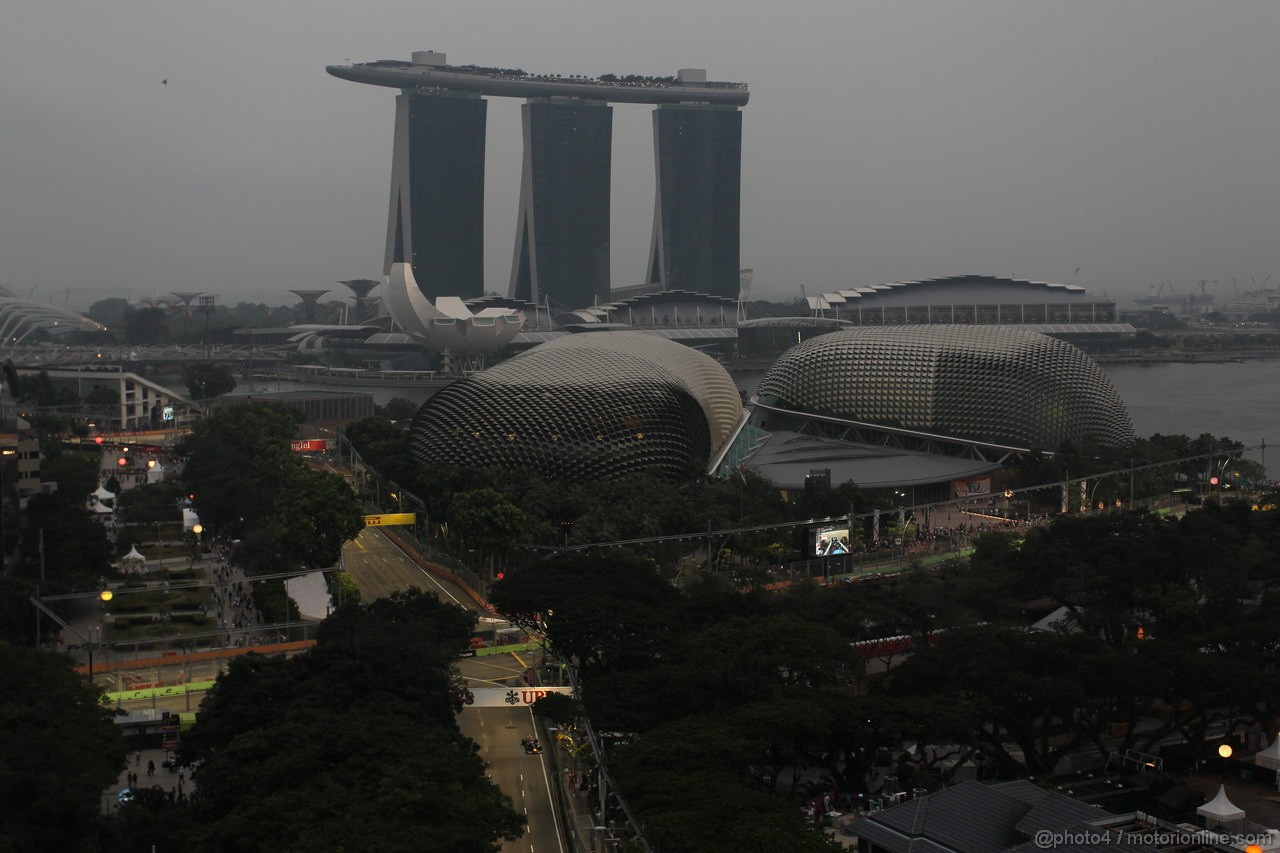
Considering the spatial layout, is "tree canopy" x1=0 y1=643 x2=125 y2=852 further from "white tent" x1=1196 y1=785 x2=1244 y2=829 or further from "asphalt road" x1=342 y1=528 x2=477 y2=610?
"white tent" x1=1196 y1=785 x2=1244 y2=829

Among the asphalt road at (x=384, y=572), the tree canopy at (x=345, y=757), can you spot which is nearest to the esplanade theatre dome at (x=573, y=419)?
the asphalt road at (x=384, y=572)

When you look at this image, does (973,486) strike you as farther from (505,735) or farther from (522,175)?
(522,175)

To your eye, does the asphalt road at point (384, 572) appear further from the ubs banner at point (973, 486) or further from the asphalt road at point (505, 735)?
the ubs banner at point (973, 486)

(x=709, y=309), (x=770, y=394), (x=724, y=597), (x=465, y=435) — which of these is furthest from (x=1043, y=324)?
(x=724, y=597)

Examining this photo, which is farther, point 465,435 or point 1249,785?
point 465,435

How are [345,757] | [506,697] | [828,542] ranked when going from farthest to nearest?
1. [828,542]
2. [506,697]
3. [345,757]

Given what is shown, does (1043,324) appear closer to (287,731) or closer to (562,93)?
(562,93)

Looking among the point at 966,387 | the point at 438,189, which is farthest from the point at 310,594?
the point at 438,189
